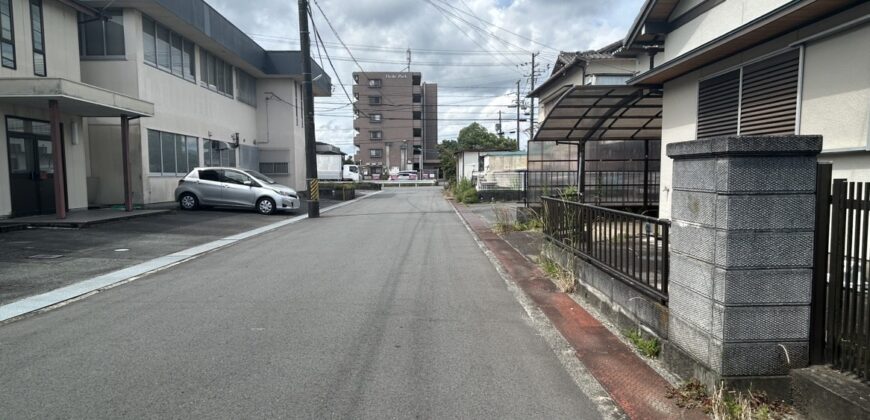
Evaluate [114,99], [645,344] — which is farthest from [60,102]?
[645,344]

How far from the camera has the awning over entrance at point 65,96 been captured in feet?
42.3

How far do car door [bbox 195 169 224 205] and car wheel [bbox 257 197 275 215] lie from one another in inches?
53.0

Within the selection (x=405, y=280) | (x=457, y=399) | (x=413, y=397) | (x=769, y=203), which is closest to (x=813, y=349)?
(x=769, y=203)

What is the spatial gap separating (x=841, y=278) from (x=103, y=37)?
2123 cm

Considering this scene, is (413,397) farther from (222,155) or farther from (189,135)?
(222,155)

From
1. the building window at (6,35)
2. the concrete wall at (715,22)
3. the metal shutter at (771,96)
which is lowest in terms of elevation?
the metal shutter at (771,96)

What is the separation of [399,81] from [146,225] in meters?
76.7

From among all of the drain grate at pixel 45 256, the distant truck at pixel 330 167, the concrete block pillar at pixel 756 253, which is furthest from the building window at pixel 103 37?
the distant truck at pixel 330 167

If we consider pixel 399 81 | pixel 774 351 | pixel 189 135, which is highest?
pixel 399 81

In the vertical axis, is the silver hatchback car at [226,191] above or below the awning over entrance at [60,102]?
below

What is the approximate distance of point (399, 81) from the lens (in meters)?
88.6

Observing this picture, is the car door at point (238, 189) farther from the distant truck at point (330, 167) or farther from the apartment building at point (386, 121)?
the apartment building at point (386, 121)

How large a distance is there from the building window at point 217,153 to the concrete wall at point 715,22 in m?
19.9

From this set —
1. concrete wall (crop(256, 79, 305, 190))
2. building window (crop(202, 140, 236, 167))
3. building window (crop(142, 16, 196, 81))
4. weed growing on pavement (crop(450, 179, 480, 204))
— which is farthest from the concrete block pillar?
concrete wall (crop(256, 79, 305, 190))
